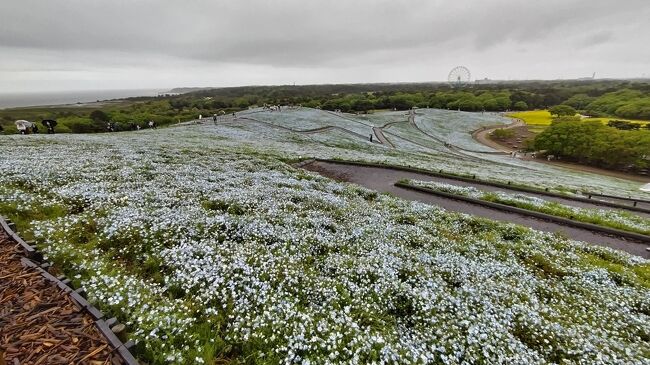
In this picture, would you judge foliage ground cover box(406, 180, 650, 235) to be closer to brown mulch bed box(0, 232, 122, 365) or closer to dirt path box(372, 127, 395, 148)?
brown mulch bed box(0, 232, 122, 365)

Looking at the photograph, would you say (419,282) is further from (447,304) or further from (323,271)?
(323,271)

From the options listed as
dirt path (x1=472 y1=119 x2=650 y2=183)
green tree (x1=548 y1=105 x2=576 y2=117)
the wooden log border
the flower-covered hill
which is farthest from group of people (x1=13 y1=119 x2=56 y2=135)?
green tree (x1=548 y1=105 x2=576 y2=117)

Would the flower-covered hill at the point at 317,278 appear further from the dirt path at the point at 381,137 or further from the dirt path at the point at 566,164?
the dirt path at the point at 566,164

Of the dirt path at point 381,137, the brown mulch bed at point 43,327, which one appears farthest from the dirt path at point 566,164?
the brown mulch bed at point 43,327

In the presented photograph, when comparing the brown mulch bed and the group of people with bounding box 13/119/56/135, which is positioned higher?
the group of people with bounding box 13/119/56/135

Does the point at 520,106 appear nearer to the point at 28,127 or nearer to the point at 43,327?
the point at 28,127

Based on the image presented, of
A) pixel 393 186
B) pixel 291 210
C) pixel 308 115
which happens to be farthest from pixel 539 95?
pixel 291 210
